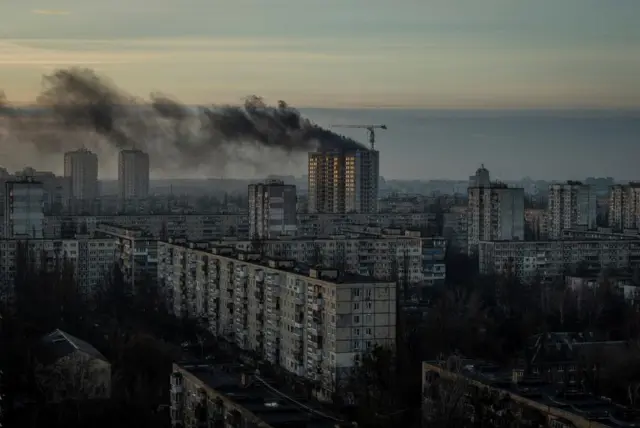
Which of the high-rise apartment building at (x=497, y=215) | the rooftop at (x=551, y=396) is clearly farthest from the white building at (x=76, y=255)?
the rooftop at (x=551, y=396)

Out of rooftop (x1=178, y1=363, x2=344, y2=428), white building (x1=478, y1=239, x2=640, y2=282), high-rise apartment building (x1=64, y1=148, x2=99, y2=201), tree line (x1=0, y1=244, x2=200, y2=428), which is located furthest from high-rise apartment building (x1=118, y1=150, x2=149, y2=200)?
rooftop (x1=178, y1=363, x2=344, y2=428)

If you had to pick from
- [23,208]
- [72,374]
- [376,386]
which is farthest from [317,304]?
[23,208]

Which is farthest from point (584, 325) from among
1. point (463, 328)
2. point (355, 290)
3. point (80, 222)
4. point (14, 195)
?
point (80, 222)

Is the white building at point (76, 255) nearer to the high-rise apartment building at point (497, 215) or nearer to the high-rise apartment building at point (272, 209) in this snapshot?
the high-rise apartment building at point (272, 209)

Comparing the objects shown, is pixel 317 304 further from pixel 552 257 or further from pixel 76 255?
pixel 552 257

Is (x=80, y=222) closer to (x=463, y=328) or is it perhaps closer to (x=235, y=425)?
(x=463, y=328)

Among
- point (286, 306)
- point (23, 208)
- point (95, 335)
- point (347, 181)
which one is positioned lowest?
point (95, 335)

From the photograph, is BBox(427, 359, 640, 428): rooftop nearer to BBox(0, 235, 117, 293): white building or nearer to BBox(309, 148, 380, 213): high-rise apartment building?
BBox(0, 235, 117, 293): white building
